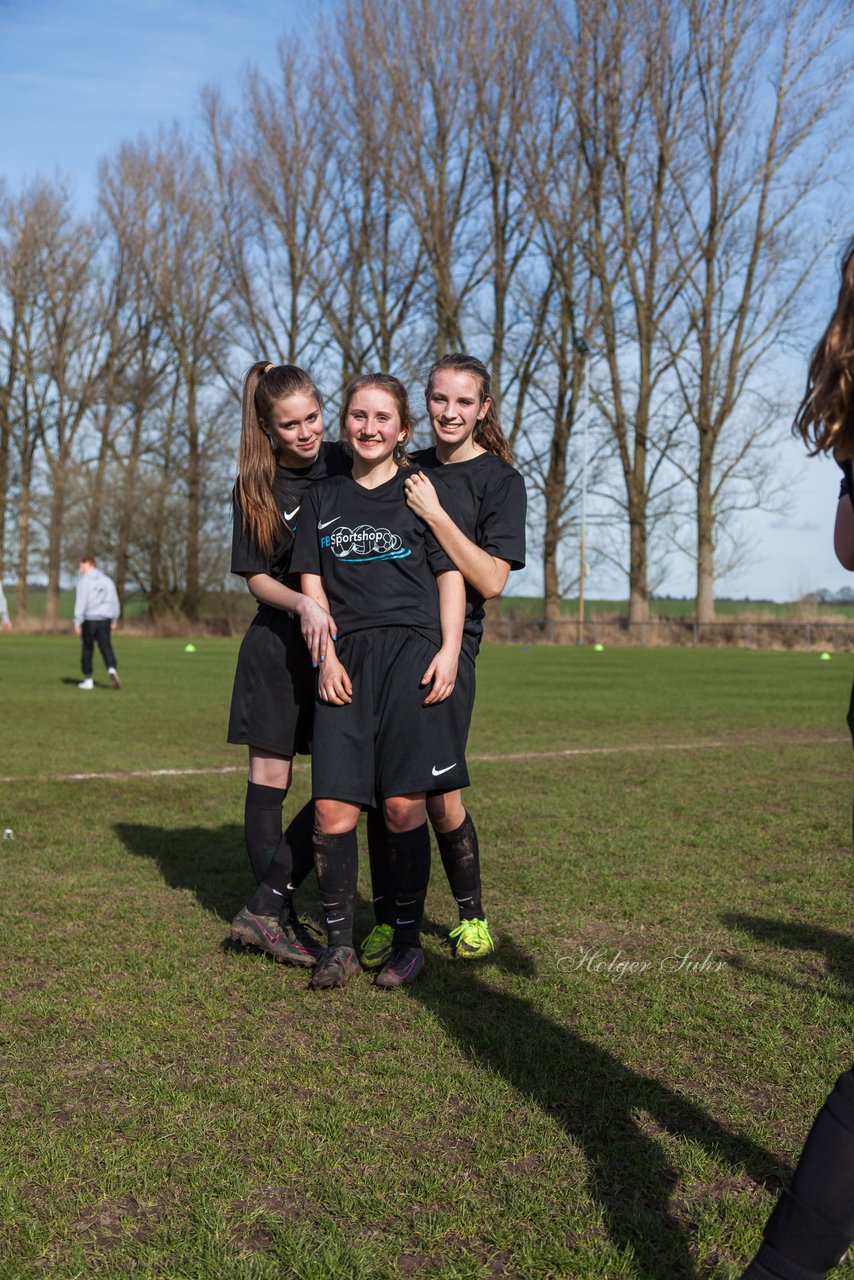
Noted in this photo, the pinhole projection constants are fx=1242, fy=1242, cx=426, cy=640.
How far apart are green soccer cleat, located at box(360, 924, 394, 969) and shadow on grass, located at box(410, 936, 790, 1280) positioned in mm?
261

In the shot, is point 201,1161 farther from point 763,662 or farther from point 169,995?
point 763,662

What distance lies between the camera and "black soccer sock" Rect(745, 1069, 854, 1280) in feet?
6.00

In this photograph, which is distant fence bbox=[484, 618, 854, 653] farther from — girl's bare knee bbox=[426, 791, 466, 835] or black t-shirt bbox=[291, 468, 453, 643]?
black t-shirt bbox=[291, 468, 453, 643]

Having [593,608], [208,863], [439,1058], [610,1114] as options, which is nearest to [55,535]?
[593,608]

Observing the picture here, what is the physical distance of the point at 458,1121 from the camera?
286 centimetres

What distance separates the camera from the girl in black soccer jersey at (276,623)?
4133 millimetres

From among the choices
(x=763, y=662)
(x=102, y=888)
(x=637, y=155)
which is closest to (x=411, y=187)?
(x=637, y=155)

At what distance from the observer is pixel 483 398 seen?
4117 millimetres

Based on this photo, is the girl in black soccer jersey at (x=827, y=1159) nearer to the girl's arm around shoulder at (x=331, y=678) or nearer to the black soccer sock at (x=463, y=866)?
the girl's arm around shoulder at (x=331, y=678)

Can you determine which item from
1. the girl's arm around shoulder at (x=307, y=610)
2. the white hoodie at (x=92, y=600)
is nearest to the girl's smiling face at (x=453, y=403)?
the girl's arm around shoulder at (x=307, y=610)

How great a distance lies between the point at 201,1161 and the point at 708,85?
39.9 metres

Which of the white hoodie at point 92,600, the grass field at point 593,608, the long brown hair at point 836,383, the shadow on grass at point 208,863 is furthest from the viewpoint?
the grass field at point 593,608

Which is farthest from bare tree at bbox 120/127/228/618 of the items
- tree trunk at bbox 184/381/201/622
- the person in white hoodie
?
the person in white hoodie

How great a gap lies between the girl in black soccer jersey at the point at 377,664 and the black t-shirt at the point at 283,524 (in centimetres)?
27
